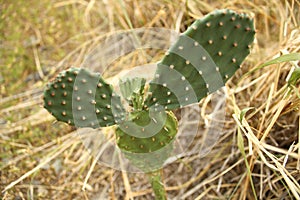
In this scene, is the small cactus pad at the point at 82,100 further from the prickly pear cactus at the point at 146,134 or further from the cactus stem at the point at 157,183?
the cactus stem at the point at 157,183

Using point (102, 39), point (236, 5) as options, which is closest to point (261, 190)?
point (236, 5)

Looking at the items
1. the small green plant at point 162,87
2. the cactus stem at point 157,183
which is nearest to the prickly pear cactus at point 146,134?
the small green plant at point 162,87

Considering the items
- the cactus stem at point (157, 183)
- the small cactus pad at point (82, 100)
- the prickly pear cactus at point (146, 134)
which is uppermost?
the small cactus pad at point (82, 100)

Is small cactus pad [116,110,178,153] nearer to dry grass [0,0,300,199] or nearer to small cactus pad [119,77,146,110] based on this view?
small cactus pad [119,77,146,110]

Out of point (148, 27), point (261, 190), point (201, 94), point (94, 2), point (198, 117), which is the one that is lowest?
point (261, 190)

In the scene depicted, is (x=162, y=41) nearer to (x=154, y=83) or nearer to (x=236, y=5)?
(x=236, y=5)
